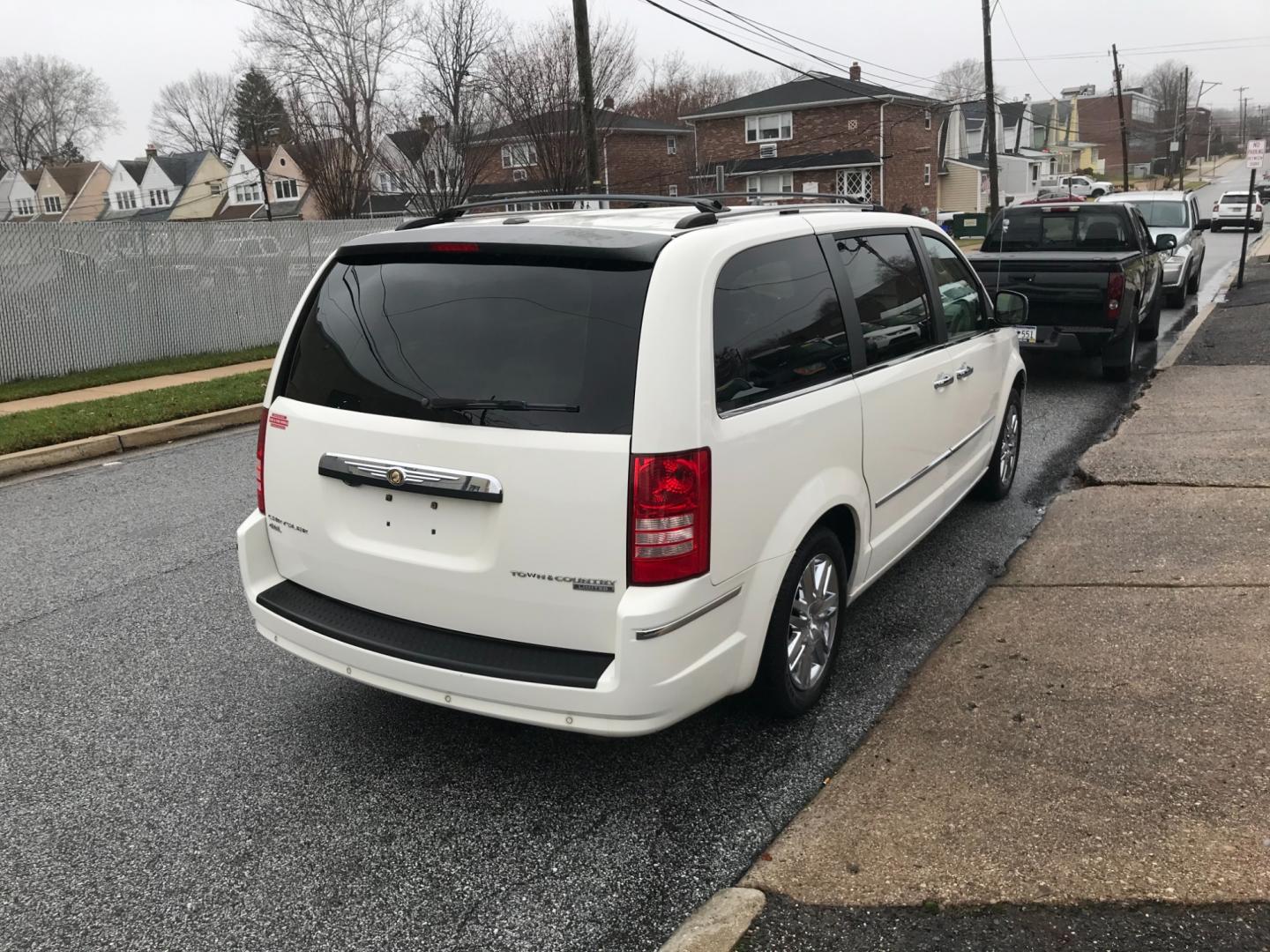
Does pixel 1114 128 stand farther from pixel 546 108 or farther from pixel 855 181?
pixel 546 108

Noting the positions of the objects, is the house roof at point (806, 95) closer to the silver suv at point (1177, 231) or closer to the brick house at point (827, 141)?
the brick house at point (827, 141)

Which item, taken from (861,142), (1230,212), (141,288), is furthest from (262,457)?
(861,142)

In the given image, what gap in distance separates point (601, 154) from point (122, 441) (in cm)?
2123

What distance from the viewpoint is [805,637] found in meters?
3.68

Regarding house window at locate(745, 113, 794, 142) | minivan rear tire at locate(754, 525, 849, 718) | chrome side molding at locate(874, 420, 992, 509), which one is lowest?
minivan rear tire at locate(754, 525, 849, 718)

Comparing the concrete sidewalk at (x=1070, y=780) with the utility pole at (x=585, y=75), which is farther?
the utility pole at (x=585, y=75)

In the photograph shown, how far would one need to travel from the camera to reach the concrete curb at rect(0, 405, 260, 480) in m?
8.44

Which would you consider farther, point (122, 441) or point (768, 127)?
point (768, 127)

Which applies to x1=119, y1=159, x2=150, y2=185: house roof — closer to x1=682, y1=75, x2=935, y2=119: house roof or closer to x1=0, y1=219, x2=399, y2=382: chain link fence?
x1=682, y1=75, x2=935, y2=119: house roof

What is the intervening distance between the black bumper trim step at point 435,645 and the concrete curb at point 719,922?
0.67 metres

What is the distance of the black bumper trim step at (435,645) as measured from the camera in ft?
9.68

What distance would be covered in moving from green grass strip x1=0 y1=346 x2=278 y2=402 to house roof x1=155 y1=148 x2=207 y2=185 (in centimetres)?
6516

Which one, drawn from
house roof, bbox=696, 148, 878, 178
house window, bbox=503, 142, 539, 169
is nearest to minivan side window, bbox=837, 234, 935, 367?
house window, bbox=503, 142, 539, 169

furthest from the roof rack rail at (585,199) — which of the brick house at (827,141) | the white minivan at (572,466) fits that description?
the brick house at (827,141)
